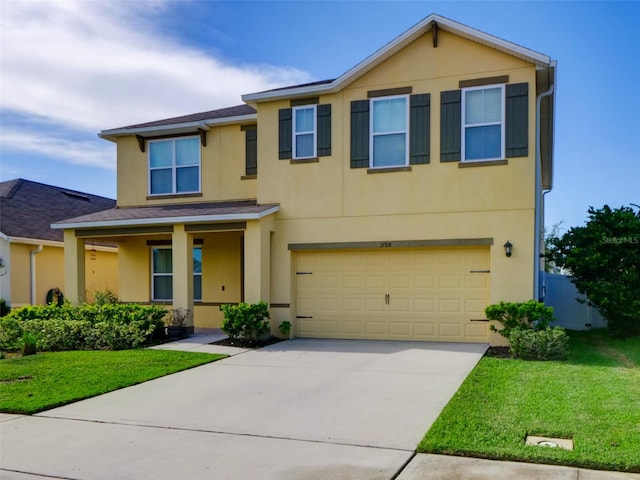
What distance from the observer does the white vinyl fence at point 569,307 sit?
15.5m

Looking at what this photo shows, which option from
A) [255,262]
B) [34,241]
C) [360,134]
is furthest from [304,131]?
[34,241]

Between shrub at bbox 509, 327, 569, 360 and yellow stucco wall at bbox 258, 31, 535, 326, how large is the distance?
154 cm

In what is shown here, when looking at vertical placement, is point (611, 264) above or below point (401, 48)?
below

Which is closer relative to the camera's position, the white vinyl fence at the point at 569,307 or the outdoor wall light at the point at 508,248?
the outdoor wall light at the point at 508,248

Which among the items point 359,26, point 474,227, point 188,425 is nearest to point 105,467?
point 188,425

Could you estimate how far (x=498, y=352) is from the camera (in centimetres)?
1118

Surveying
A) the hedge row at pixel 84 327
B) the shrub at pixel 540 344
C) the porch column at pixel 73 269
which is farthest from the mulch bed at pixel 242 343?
the shrub at pixel 540 344

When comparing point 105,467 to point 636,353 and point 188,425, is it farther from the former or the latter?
point 636,353

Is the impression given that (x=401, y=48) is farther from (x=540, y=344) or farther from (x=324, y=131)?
(x=540, y=344)

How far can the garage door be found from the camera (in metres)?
12.5

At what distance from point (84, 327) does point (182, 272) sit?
2654 mm

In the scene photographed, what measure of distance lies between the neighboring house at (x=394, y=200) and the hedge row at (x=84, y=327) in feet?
4.49

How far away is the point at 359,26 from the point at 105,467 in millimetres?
11314

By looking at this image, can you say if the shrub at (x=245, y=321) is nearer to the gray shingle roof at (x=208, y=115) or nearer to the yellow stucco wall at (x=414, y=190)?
the yellow stucco wall at (x=414, y=190)
